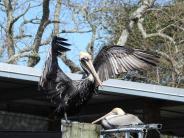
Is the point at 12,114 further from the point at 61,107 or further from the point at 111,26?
the point at 111,26

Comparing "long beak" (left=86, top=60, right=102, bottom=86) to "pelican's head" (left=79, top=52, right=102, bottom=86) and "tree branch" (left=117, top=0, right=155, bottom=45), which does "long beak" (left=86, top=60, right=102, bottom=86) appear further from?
"tree branch" (left=117, top=0, right=155, bottom=45)

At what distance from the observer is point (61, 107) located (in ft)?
25.6

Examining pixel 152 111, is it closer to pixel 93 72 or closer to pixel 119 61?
pixel 119 61

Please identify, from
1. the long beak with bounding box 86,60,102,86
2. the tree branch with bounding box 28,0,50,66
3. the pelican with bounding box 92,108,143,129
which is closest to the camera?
the long beak with bounding box 86,60,102,86

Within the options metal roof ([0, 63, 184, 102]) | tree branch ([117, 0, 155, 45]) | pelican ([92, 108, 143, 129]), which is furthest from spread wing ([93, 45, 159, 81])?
tree branch ([117, 0, 155, 45])

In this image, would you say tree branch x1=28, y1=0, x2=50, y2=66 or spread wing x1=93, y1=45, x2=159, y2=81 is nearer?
spread wing x1=93, y1=45, x2=159, y2=81

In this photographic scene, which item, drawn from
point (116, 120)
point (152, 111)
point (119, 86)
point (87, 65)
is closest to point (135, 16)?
point (152, 111)

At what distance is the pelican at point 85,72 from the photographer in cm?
775

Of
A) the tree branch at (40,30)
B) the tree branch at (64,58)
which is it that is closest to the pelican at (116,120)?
the tree branch at (40,30)

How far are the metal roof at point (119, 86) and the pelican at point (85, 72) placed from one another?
765 millimetres

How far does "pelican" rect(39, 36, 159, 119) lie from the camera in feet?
25.4

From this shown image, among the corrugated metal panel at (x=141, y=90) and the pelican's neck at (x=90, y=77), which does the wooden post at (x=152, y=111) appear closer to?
the corrugated metal panel at (x=141, y=90)

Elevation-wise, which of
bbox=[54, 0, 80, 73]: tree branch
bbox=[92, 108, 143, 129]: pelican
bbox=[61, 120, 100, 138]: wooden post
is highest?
bbox=[61, 120, 100, 138]: wooden post

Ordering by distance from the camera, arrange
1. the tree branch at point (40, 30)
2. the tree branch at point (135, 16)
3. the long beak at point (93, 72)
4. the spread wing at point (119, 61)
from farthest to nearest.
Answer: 1. the tree branch at point (135, 16)
2. the tree branch at point (40, 30)
3. the spread wing at point (119, 61)
4. the long beak at point (93, 72)
